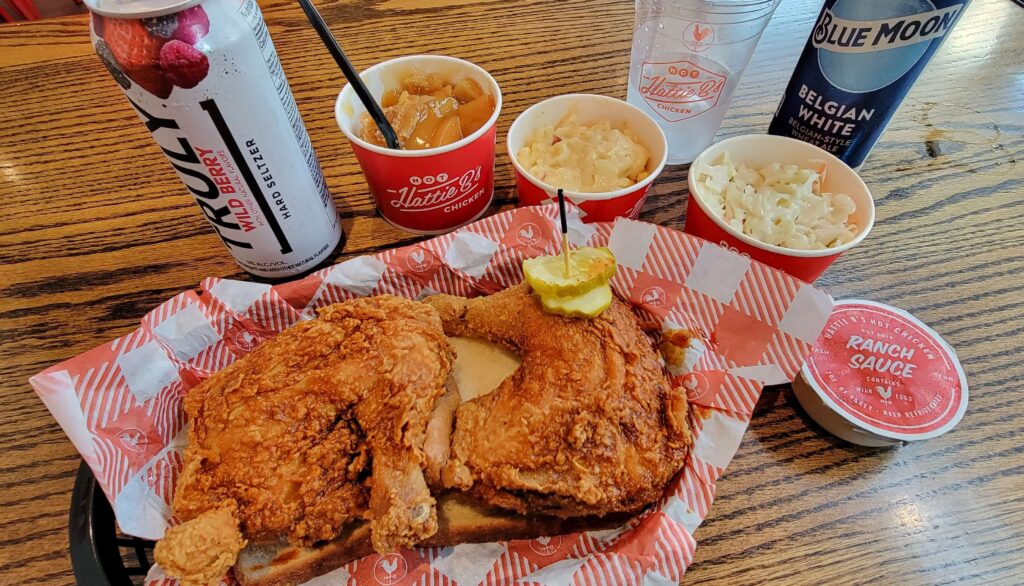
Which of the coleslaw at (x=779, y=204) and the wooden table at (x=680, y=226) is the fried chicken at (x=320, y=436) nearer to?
the wooden table at (x=680, y=226)

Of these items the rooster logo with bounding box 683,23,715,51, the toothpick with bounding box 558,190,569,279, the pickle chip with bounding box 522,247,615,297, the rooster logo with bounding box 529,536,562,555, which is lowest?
the rooster logo with bounding box 529,536,562,555

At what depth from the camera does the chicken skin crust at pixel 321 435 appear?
3.49 feet

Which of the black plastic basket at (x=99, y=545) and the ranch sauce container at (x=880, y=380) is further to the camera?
the ranch sauce container at (x=880, y=380)

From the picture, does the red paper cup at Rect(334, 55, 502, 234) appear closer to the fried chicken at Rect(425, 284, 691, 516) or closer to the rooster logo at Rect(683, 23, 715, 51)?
the fried chicken at Rect(425, 284, 691, 516)

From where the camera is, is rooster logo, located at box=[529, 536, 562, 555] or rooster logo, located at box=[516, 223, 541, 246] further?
rooster logo, located at box=[516, 223, 541, 246]

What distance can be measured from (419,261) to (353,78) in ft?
1.74

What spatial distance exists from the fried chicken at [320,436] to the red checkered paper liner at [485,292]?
Result: 0.14 meters

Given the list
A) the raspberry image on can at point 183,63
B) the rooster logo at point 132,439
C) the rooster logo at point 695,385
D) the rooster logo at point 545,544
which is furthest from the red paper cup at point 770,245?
→ the rooster logo at point 132,439

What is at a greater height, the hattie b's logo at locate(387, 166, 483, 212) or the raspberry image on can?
the raspberry image on can

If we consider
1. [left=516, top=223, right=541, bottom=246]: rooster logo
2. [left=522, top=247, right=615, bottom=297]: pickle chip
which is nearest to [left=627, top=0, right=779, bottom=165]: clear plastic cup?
[left=516, top=223, right=541, bottom=246]: rooster logo

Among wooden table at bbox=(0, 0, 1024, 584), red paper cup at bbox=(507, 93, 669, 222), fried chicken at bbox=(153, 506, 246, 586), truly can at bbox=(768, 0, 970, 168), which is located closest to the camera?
fried chicken at bbox=(153, 506, 246, 586)

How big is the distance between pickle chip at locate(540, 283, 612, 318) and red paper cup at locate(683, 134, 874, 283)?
413 mm

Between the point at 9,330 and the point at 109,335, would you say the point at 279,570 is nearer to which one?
the point at 109,335

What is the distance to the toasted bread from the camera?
1.13 metres
